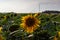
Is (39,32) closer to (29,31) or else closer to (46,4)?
(29,31)

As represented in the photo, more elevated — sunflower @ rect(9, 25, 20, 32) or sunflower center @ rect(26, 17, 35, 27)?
sunflower center @ rect(26, 17, 35, 27)

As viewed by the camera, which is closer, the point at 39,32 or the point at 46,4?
the point at 39,32

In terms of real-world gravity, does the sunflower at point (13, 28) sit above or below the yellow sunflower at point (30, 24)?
below

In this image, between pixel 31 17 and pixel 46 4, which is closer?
pixel 31 17

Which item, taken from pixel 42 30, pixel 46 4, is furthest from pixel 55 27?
pixel 46 4

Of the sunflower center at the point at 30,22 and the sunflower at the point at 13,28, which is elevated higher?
the sunflower center at the point at 30,22

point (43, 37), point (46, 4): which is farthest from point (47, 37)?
point (46, 4)

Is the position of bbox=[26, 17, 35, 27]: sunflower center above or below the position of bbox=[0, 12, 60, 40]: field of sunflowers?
above

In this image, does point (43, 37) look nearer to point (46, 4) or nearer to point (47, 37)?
point (47, 37)

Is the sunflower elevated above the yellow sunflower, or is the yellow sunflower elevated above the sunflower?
the yellow sunflower
